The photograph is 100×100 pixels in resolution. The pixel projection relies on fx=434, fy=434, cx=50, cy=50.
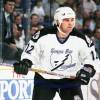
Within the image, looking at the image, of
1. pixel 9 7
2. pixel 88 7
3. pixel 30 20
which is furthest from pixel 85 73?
pixel 88 7

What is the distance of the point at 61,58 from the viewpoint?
3.73 meters

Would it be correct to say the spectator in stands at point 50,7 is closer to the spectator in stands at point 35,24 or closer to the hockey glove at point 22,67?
the spectator in stands at point 35,24

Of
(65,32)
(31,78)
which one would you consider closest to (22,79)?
(31,78)

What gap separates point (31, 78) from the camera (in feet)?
18.2

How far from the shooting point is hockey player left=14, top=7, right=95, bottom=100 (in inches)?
146

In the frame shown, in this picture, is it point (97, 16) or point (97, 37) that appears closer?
point (97, 37)

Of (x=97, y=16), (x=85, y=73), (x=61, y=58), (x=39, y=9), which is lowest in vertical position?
(x=85, y=73)

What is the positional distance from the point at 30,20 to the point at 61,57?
3.07m

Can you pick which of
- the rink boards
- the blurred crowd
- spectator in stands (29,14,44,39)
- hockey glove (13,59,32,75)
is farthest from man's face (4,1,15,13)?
hockey glove (13,59,32,75)

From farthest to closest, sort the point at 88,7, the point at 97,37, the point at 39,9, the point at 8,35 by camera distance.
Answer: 1. the point at 88,7
2. the point at 39,9
3. the point at 97,37
4. the point at 8,35

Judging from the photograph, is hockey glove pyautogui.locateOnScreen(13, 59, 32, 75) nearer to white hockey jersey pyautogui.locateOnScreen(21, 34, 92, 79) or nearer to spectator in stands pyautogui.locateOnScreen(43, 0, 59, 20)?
white hockey jersey pyautogui.locateOnScreen(21, 34, 92, 79)

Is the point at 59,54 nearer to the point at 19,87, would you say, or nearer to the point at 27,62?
the point at 27,62

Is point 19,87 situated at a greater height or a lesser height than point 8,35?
lesser

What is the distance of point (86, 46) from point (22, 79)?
6.30 ft
